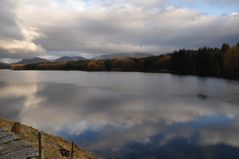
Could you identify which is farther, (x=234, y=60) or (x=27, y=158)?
(x=234, y=60)

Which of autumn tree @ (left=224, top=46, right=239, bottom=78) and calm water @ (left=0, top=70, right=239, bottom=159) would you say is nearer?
calm water @ (left=0, top=70, right=239, bottom=159)

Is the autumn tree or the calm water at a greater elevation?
the autumn tree

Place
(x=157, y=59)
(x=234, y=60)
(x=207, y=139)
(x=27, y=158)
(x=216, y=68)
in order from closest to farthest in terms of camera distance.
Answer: (x=27, y=158), (x=207, y=139), (x=234, y=60), (x=216, y=68), (x=157, y=59)

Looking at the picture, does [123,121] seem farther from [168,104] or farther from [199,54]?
[199,54]

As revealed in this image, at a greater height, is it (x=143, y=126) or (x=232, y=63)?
(x=232, y=63)

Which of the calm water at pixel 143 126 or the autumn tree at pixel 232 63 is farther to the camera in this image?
the autumn tree at pixel 232 63

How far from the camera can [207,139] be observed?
74.7 ft

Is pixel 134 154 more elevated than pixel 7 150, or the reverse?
pixel 7 150

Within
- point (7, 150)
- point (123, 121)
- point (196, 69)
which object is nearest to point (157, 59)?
point (196, 69)

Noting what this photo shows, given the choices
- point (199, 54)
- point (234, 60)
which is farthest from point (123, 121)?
point (199, 54)

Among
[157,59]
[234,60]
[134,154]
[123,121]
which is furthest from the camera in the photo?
[157,59]

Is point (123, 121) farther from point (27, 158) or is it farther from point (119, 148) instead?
point (27, 158)

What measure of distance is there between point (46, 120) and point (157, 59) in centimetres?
16876

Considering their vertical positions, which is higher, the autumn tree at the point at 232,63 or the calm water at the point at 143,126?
the autumn tree at the point at 232,63
